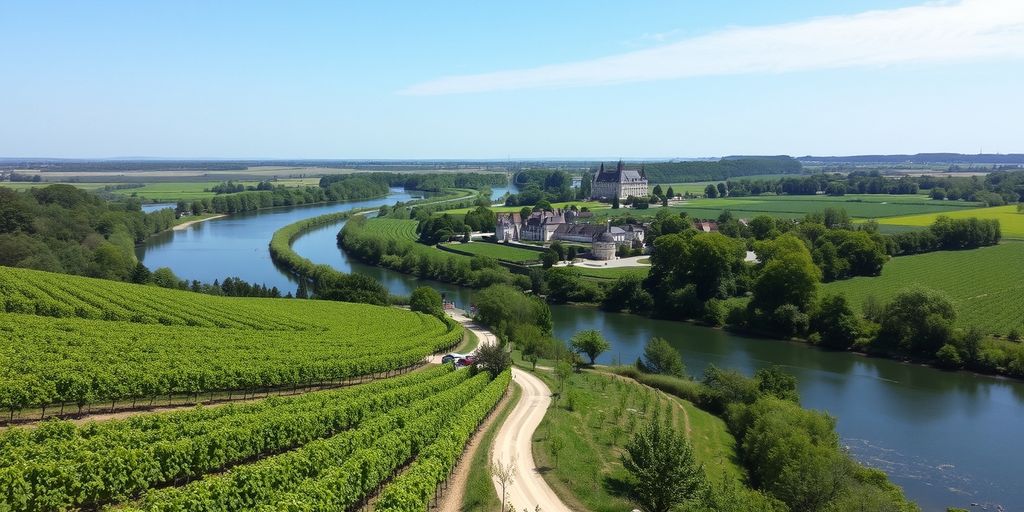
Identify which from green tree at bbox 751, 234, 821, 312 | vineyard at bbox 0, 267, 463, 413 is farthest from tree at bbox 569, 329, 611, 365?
green tree at bbox 751, 234, 821, 312

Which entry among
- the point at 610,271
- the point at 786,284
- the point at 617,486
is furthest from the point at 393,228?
the point at 617,486

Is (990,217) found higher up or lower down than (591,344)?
higher up

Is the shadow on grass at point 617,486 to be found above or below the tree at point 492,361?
below

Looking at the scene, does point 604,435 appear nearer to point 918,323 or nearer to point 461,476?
point 461,476

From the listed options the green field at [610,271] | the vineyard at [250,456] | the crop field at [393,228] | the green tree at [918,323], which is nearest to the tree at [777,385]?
the vineyard at [250,456]

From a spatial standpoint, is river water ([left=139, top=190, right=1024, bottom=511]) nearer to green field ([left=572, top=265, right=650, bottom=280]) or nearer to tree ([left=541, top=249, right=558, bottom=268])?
green field ([left=572, top=265, right=650, bottom=280])

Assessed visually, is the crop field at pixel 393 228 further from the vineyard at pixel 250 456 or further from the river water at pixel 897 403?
the vineyard at pixel 250 456
